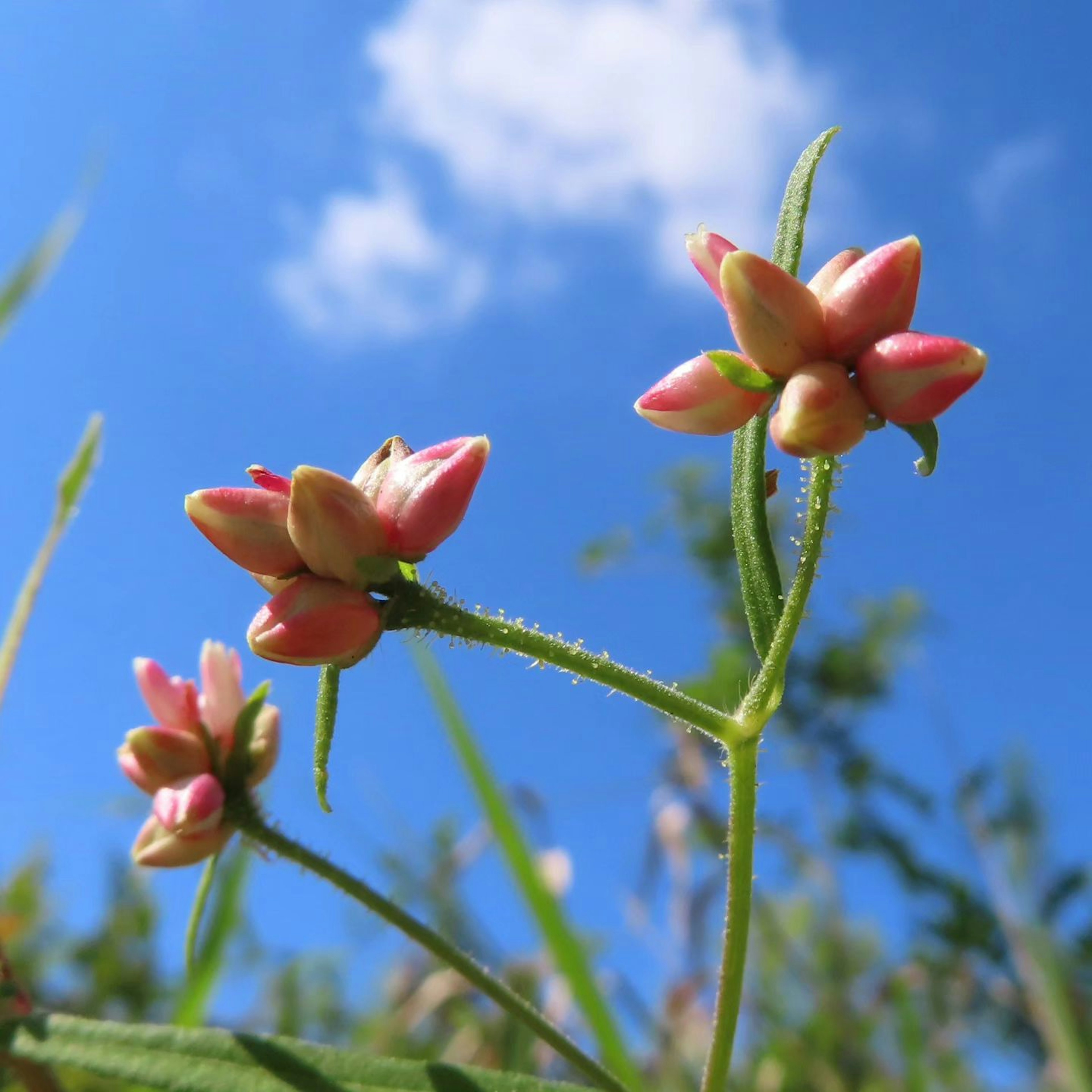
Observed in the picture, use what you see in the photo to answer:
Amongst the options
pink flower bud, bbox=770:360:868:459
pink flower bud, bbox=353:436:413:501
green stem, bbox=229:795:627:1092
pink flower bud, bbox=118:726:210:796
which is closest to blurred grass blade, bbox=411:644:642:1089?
green stem, bbox=229:795:627:1092

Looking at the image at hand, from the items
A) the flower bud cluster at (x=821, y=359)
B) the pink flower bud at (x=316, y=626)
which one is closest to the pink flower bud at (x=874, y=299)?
the flower bud cluster at (x=821, y=359)

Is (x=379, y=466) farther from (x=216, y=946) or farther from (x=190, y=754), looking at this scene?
(x=216, y=946)

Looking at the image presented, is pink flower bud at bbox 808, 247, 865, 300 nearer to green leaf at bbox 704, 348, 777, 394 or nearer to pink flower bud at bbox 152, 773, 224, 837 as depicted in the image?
green leaf at bbox 704, 348, 777, 394

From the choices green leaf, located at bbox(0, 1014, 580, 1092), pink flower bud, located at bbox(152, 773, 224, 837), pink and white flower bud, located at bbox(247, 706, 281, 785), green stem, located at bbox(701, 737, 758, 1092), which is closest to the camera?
green leaf, located at bbox(0, 1014, 580, 1092)

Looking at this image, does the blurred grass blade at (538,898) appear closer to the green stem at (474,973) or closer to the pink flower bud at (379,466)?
the green stem at (474,973)

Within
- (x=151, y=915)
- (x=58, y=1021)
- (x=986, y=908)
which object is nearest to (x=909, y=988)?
(x=151, y=915)

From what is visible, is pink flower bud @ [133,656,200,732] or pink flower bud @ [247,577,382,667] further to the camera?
pink flower bud @ [133,656,200,732]

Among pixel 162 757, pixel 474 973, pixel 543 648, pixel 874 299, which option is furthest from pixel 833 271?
pixel 162 757
